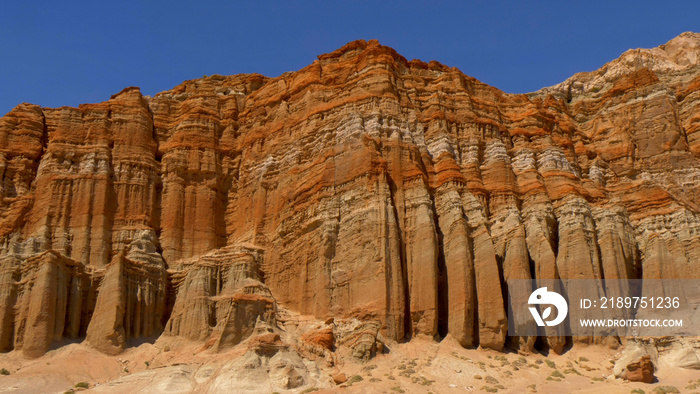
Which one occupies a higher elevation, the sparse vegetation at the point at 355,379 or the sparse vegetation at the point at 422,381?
the sparse vegetation at the point at 355,379

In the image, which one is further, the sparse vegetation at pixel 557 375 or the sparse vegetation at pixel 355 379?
the sparse vegetation at pixel 557 375

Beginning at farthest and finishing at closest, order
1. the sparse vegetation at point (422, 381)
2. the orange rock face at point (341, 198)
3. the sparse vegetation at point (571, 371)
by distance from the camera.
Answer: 1. the orange rock face at point (341, 198)
2. the sparse vegetation at point (571, 371)
3. the sparse vegetation at point (422, 381)

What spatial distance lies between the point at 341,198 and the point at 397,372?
43.6 ft

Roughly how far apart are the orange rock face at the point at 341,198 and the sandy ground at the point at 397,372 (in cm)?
131

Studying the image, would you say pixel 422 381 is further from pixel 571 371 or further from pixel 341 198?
pixel 341 198

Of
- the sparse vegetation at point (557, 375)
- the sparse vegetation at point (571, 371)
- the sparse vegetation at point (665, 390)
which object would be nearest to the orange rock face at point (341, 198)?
the sparse vegetation at point (571, 371)

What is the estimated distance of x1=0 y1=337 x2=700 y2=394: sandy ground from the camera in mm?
37906

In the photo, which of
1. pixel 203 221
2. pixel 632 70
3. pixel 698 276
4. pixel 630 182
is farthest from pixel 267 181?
pixel 632 70

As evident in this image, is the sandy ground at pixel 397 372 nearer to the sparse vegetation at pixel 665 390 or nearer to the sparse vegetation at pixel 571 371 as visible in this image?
the sparse vegetation at pixel 571 371

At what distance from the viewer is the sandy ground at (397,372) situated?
124ft

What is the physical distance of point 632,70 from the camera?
66375 millimetres

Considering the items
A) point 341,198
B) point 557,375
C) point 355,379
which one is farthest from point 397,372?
point 341,198

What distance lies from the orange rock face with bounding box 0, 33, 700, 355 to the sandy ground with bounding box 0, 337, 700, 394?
4.31 ft

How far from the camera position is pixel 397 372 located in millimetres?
39406
